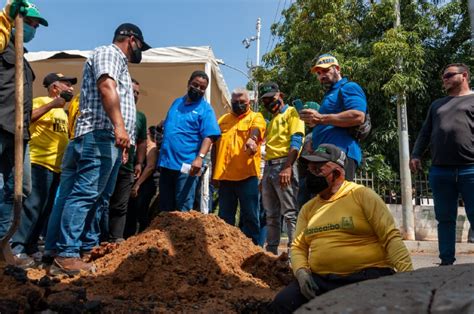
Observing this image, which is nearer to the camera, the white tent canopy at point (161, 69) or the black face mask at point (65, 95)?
the black face mask at point (65, 95)

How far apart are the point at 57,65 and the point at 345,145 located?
6.35 m

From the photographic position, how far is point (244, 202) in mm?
5594

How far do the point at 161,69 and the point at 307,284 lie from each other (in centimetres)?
704

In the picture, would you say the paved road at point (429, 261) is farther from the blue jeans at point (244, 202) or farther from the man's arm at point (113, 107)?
the man's arm at point (113, 107)

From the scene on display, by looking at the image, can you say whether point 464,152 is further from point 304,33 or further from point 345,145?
point 304,33

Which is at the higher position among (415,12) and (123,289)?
(415,12)

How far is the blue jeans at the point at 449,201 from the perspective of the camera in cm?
457

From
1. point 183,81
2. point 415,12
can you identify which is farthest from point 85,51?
point 415,12

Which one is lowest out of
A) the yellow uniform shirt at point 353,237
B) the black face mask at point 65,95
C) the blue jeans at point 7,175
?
the yellow uniform shirt at point 353,237

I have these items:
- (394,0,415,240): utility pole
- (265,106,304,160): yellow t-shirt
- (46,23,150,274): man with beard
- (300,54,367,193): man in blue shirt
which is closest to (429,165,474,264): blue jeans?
(300,54,367,193): man in blue shirt

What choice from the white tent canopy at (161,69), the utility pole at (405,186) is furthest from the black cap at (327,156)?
the utility pole at (405,186)

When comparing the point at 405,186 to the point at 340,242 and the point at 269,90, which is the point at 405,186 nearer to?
the point at 269,90

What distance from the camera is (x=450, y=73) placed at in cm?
482

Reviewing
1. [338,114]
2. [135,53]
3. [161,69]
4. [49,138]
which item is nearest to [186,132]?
[135,53]
